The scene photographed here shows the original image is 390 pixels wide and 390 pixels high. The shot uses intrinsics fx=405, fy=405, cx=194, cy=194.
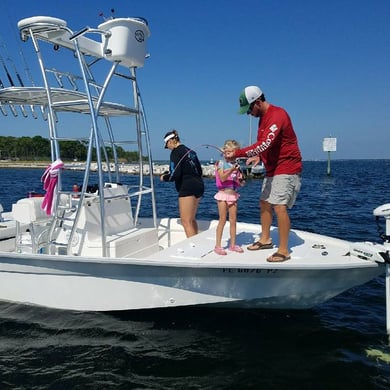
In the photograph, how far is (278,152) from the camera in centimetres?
465

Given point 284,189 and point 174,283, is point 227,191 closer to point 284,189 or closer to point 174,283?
point 284,189

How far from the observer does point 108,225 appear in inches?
233

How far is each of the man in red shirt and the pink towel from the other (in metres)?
2.27

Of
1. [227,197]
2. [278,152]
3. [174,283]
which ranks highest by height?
[278,152]

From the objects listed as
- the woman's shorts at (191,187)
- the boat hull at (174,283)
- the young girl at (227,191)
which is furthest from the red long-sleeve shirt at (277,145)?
the woman's shorts at (191,187)

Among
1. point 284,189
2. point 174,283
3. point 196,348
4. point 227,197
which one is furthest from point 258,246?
point 196,348

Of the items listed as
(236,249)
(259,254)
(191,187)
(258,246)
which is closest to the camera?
(259,254)

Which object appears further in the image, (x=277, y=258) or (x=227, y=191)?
(x=227, y=191)

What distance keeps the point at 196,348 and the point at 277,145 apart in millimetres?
2504

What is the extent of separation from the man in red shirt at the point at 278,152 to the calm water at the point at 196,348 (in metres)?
1.06

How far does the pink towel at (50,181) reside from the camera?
5.12 metres

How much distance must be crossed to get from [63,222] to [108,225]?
24.8 inches

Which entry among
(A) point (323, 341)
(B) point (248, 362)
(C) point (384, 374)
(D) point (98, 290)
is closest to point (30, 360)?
(D) point (98, 290)

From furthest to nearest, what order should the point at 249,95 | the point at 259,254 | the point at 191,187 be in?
the point at 191,187 → the point at 259,254 → the point at 249,95
